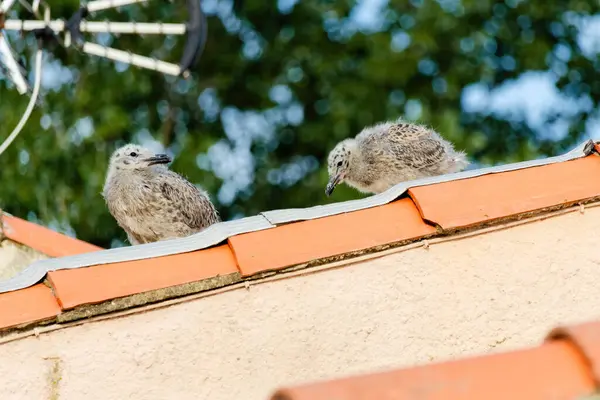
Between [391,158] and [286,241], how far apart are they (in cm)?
235

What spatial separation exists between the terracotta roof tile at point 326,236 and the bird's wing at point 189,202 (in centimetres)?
152

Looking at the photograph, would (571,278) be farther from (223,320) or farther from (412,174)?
(412,174)

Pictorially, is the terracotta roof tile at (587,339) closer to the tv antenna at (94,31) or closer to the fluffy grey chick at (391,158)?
the tv antenna at (94,31)

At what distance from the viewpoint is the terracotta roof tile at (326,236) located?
383cm

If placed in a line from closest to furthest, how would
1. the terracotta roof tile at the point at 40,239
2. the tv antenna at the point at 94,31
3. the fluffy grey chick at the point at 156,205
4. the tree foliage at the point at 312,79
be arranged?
the tv antenna at the point at 94,31 < the fluffy grey chick at the point at 156,205 < the terracotta roof tile at the point at 40,239 < the tree foliage at the point at 312,79

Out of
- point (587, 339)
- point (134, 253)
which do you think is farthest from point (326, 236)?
point (587, 339)

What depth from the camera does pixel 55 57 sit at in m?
17.2

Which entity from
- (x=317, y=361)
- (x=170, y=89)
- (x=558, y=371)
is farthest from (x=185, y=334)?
(x=170, y=89)

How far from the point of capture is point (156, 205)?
5.41m

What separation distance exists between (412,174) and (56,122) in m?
10.3

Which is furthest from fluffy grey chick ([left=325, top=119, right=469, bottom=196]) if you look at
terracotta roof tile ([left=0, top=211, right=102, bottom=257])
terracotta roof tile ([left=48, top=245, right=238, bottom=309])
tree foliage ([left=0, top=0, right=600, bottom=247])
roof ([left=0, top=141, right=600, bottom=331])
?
tree foliage ([left=0, top=0, right=600, bottom=247])

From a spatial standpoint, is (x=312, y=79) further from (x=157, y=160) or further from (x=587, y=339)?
(x=587, y=339)

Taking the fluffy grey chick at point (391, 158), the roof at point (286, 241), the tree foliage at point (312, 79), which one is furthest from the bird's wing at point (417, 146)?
the tree foliage at point (312, 79)

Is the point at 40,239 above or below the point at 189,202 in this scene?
above
